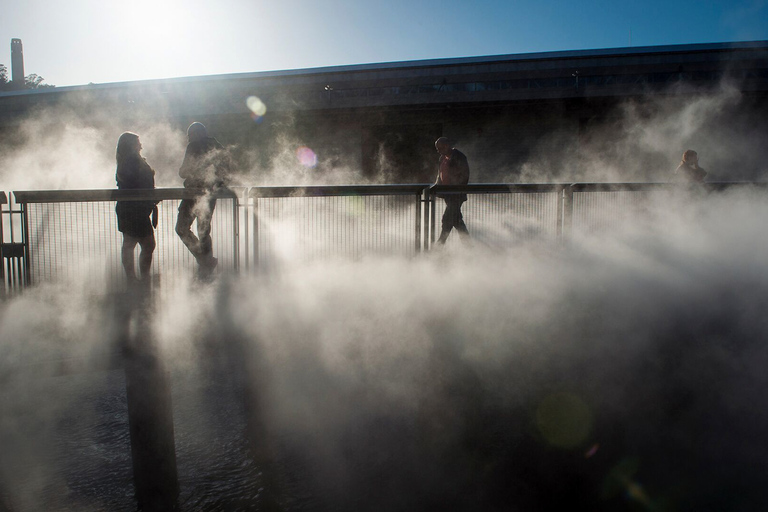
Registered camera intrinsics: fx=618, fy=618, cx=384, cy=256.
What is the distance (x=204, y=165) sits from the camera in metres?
7.31

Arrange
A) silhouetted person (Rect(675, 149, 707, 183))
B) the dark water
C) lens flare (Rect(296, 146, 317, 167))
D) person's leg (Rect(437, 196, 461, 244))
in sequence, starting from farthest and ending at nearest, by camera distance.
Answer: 1. lens flare (Rect(296, 146, 317, 167))
2. silhouetted person (Rect(675, 149, 707, 183))
3. person's leg (Rect(437, 196, 461, 244))
4. the dark water

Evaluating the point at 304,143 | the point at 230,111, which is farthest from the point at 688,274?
the point at 230,111

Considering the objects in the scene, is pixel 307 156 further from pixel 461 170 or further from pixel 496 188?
pixel 496 188

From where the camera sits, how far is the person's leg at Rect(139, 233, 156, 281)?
282 inches

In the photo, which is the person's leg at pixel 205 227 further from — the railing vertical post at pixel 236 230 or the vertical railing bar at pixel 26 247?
the vertical railing bar at pixel 26 247

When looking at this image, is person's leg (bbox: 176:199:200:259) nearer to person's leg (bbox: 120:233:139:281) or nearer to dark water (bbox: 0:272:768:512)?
person's leg (bbox: 120:233:139:281)

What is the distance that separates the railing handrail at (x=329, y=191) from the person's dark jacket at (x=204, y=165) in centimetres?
45

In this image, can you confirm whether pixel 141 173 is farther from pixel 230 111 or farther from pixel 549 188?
pixel 230 111

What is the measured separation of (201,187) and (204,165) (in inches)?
10.4

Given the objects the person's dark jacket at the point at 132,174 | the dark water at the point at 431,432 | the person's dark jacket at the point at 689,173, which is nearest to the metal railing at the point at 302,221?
the person's dark jacket at the point at 132,174

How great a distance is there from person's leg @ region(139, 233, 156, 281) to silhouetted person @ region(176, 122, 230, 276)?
0.32m

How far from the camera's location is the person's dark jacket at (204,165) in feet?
23.9

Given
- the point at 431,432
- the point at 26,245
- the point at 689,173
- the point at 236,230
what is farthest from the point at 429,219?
the point at 431,432

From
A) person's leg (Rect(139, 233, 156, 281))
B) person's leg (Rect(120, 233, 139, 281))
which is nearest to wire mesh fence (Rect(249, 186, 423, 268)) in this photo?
person's leg (Rect(139, 233, 156, 281))
